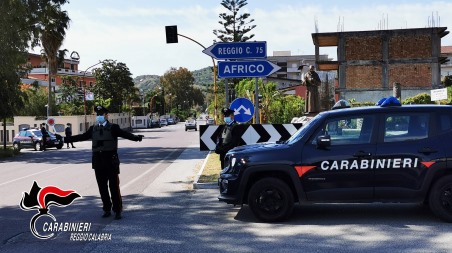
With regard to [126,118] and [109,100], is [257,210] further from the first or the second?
[126,118]

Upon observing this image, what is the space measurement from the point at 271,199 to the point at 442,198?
2470mm

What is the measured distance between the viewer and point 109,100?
7606 cm

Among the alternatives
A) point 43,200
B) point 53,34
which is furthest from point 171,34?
point 53,34

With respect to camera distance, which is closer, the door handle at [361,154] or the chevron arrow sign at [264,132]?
the door handle at [361,154]

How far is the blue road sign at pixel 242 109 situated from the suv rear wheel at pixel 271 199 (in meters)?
5.19

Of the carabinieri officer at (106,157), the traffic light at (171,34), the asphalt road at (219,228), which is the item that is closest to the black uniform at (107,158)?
the carabinieri officer at (106,157)

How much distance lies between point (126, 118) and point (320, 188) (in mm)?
79042

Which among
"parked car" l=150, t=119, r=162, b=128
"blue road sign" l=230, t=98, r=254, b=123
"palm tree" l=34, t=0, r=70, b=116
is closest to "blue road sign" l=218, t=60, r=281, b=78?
"blue road sign" l=230, t=98, r=254, b=123

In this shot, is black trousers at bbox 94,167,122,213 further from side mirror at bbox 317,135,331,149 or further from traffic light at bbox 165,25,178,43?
traffic light at bbox 165,25,178,43

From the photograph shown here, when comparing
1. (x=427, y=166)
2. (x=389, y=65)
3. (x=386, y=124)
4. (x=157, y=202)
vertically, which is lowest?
(x=157, y=202)

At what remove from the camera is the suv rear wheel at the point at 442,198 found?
727cm

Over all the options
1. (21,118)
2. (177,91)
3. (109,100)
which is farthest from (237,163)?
(177,91)

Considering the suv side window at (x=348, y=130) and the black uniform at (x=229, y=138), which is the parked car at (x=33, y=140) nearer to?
the black uniform at (x=229, y=138)

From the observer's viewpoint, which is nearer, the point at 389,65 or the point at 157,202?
the point at 157,202
